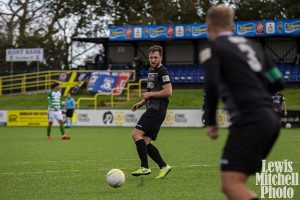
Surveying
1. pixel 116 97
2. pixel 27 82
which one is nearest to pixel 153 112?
pixel 116 97

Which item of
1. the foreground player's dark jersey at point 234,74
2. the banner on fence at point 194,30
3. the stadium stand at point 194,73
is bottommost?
the foreground player's dark jersey at point 234,74

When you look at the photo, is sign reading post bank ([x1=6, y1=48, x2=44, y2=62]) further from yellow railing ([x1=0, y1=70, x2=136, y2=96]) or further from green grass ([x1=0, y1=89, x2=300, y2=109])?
green grass ([x1=0, y1=89, x2=300, y2=109])

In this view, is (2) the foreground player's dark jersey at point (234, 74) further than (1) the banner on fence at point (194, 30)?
No

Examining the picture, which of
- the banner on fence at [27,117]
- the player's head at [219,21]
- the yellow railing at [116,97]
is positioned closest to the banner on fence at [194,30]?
the yellow railing at [116,97]

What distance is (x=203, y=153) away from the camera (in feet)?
→ 51.8

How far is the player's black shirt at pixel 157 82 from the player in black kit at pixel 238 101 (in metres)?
5.12

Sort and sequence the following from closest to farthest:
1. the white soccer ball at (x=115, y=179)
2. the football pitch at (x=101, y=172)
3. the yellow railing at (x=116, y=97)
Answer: the football pitch at (x=101, y=172) < the white soccer ball at (x=115, y=179) < the yellow railing at (x=116, y=97)

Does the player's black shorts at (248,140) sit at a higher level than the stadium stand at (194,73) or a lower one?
lower

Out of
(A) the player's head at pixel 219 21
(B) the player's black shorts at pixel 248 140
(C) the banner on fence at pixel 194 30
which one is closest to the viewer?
(B) the player's black shorts at pixel 248 140

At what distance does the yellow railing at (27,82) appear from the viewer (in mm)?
43875

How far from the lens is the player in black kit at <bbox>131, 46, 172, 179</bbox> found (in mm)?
10641

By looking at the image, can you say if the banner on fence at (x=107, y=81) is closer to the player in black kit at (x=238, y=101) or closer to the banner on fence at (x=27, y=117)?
the banner on fence at (x=27, y=117)

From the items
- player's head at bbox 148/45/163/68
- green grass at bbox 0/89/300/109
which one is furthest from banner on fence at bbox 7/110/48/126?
player's head at bbox 148/45/163/68

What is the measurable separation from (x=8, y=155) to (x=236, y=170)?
11225 millimetres
